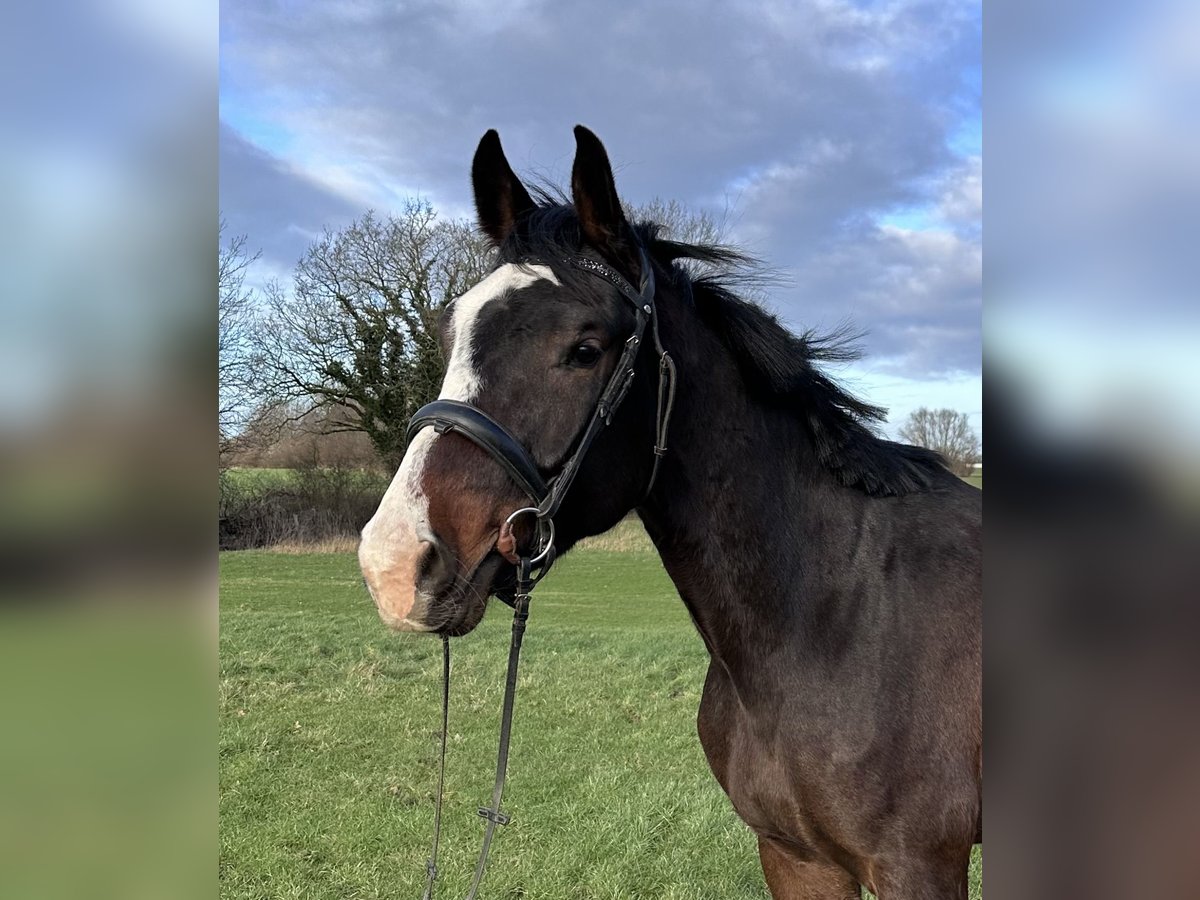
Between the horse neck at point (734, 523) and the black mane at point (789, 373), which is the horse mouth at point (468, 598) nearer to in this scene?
the horse neck at point (734, 523)

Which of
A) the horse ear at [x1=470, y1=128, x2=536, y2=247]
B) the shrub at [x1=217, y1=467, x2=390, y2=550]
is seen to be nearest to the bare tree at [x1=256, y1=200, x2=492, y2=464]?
the shrub at [x1=217, y1=467, x2=390, y2=550]

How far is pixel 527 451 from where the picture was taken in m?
2.01

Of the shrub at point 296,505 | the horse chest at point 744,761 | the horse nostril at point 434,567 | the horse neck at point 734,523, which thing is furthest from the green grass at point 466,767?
the shrub at point 296,505

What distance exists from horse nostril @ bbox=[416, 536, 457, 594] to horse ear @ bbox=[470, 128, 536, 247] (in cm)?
107

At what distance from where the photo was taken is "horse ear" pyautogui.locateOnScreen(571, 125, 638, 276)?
218 cm

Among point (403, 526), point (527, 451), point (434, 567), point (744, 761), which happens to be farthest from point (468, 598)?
point (744, 761)

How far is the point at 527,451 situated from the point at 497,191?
3.24 ft

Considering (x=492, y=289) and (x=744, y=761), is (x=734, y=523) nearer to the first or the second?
(x=744, y=761)

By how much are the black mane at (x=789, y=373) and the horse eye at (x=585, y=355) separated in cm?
48

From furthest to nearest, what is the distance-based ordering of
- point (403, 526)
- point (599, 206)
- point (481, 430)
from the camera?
point (599, 206), point (481, 430), point (403, 526)

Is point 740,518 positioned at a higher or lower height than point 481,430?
lower

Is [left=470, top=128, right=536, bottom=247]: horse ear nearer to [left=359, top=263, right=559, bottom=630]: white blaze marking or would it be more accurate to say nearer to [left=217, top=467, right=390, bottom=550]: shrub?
[left=359, top=263, right=559, bottom=630]: white blaze marking

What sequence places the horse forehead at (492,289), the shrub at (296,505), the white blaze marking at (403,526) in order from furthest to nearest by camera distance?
the shrub at (296,505) < the horse forehead at (492,289) < the white blaze marking at (403,526)

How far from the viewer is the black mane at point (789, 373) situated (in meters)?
2.44
